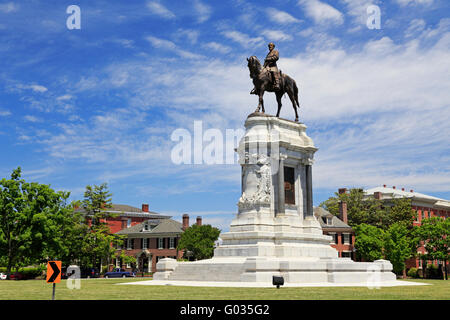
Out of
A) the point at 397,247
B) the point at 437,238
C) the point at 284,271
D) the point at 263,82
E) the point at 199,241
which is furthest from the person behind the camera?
the point at 199,241

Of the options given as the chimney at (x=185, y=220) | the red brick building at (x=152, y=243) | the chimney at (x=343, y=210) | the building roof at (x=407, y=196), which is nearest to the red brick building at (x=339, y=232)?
the chimney at (x=343, y=210)

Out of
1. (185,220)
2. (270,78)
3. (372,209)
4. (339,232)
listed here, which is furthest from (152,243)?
(270,78)

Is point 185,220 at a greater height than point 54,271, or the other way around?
point 185,220

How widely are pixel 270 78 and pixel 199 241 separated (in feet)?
139

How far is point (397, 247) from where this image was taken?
6938 centimetres

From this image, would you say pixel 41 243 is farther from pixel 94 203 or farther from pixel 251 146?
pixel 251 146

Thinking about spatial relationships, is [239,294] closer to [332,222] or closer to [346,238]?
[332,222]

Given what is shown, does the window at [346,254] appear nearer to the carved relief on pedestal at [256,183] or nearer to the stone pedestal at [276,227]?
the stone pedestal at [276,227]

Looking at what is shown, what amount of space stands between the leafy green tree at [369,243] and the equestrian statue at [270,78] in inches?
1642

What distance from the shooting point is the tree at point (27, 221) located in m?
52.9

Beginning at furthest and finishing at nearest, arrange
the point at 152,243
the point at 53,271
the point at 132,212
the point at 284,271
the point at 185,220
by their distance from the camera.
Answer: the point at 132,212
the point at 152,243
the point at 185,220
the point at 284,271
the point at 53,271

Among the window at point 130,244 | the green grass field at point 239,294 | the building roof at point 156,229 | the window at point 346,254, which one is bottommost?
the window at point 346,254
